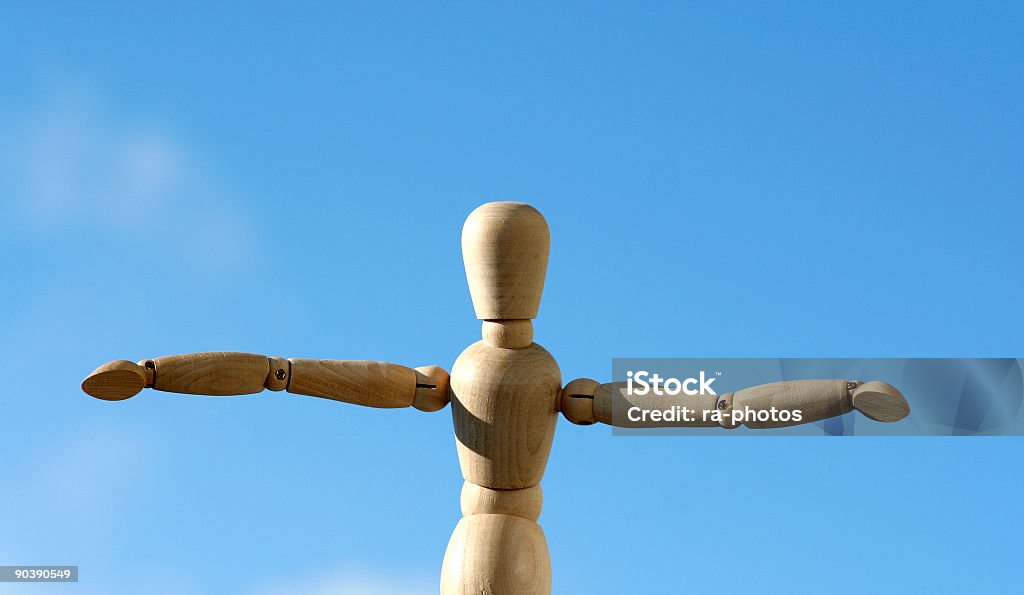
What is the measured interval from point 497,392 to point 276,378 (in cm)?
35

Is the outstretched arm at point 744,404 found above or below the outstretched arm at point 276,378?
below

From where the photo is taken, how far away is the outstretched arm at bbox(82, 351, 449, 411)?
2049mm

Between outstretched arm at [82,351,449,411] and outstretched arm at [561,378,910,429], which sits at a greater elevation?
outstretched arm at [82,351,449,411]

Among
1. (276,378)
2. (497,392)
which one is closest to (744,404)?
(497,392)

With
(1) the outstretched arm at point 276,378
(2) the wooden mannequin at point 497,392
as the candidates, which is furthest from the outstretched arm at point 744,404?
(1) the outstretched arm at point 276,378

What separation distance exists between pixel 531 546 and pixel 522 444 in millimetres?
162

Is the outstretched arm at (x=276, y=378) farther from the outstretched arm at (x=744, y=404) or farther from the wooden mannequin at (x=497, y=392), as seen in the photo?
the outstretched arm at (x=744, y=404)

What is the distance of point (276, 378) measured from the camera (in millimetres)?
2148

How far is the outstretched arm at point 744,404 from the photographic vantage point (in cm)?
202

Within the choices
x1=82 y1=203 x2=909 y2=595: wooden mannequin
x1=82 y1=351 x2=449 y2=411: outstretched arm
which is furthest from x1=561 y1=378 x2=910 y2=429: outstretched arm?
x1=82 y1=351 x2=449 y2=411: outstretched arm

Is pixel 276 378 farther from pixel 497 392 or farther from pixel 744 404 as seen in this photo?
pixel 744 404

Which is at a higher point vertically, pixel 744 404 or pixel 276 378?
pixel 276 378

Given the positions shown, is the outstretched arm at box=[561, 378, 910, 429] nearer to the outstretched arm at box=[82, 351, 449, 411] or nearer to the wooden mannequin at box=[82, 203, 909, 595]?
the wooden mannequin at box=[82, 203, 909, 595]

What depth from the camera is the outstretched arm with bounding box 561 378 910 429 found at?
79.7 inches
